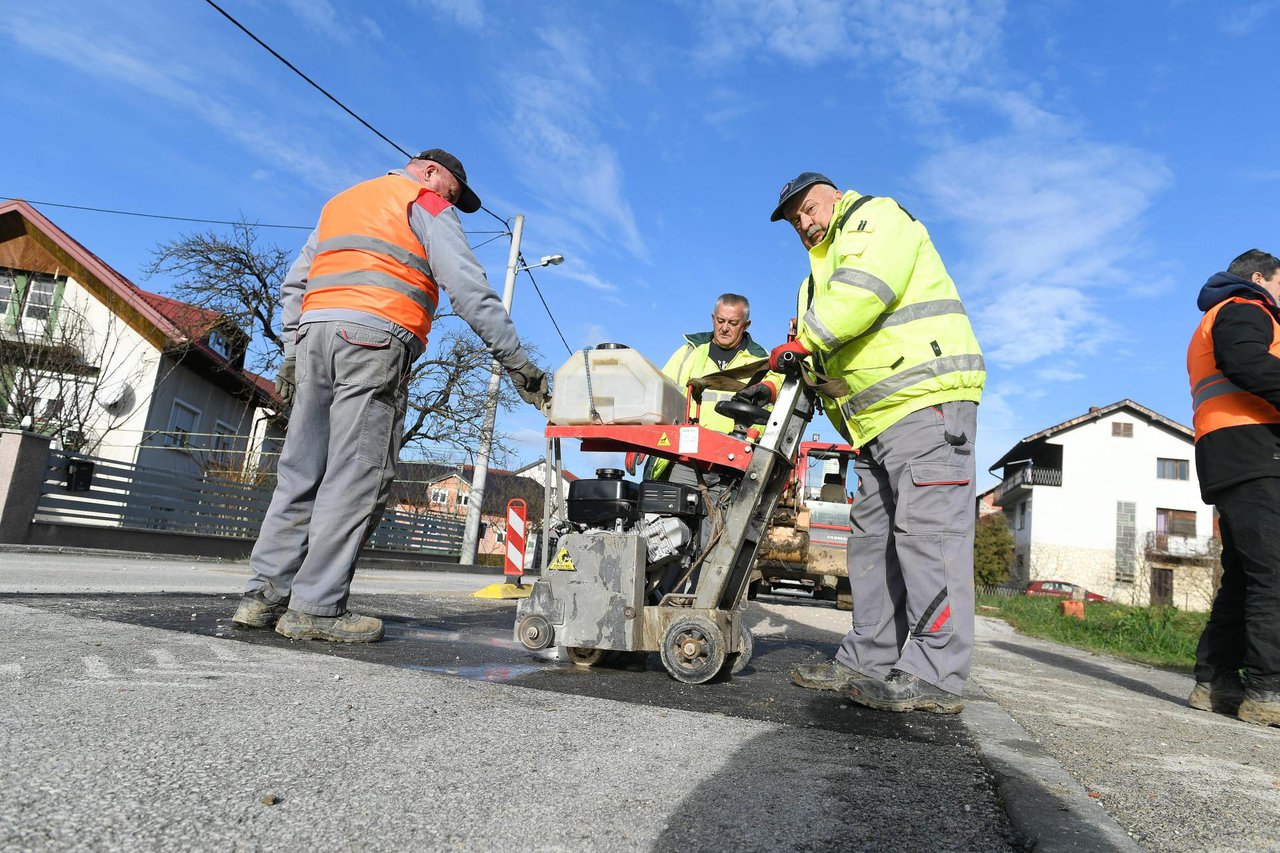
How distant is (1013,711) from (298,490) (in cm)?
316

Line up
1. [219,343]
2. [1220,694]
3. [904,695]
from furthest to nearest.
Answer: [219,343] → [1220,694] → [904,695]

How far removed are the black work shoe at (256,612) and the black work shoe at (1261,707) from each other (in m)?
4.26

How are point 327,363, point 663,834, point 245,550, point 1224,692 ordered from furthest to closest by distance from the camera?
point 245,550, point 1224,692, point 327,363, point 663,834

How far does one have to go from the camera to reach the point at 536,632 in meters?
3.53

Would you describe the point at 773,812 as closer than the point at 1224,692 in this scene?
Yes

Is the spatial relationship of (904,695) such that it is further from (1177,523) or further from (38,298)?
(1177,523)

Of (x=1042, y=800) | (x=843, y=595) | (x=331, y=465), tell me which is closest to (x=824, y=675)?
(x=1042, y=800)

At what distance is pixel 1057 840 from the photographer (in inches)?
60.3

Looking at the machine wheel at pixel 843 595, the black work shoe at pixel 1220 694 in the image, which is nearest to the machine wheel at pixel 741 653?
the black work shoe at pixel 1220 694

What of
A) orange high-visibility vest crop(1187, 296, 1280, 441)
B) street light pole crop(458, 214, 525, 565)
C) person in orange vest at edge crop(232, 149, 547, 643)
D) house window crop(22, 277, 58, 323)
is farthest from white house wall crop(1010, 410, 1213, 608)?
person in orange vest at edge crop(232, 149, 547, 643)

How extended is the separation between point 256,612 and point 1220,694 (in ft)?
14.6

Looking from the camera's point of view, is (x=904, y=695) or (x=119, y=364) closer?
(x=904, y=695)

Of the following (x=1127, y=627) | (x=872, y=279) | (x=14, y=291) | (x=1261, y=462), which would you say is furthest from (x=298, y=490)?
(x=14, y=291)

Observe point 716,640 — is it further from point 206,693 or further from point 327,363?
A: point 327,363
